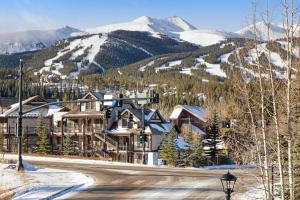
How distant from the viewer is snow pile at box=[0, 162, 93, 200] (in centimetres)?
2858

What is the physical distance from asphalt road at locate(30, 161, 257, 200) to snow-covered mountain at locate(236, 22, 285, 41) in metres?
11.2

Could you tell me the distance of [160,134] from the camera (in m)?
65.2

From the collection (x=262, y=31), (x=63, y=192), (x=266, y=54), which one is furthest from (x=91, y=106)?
(x=266, y=54)

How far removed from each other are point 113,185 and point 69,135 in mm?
41068

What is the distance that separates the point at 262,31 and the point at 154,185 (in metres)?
20.0

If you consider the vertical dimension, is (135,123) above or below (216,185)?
above

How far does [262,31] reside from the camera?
1334 centimetres

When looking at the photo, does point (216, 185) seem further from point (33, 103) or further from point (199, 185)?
point (33, 103)

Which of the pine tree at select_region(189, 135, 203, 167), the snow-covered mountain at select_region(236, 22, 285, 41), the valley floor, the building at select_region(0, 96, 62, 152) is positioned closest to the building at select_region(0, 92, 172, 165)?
the building at select_region(0, 96, 62, 152)

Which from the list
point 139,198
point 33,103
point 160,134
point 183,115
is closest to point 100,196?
point 139,198

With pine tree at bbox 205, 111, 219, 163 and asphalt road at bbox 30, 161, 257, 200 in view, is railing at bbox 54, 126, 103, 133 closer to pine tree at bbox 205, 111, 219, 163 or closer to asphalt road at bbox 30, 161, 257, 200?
pine tree at bbox 205, 111, 219, 163

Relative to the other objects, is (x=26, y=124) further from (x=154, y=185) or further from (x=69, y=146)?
(x=154, y=185)

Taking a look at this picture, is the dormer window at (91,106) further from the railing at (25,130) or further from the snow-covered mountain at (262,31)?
the snow-covered mountain at (262,31)

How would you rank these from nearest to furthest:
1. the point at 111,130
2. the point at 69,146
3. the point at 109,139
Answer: the point at 69,146 → the point at 109,139 → the point at 111,130
